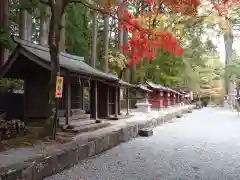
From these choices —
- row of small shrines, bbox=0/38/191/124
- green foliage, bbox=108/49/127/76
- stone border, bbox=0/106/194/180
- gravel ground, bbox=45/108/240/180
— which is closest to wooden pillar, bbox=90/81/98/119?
row of small shrines, bbox=0/38/191/124

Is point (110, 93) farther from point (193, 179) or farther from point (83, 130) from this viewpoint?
point (193, 179)

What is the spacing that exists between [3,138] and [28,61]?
10.3ft

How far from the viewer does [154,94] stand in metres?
26.1

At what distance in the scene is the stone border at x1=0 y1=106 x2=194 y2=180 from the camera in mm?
5075

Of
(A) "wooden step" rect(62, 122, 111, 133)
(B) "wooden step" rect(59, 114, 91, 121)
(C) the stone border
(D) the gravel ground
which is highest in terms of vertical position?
(B) "wooden step" rect(59, 114, 91, 121)

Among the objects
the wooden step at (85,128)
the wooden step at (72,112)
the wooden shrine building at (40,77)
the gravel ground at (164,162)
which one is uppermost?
the wooden shrine building at (40,77)

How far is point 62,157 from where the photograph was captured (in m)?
6.57

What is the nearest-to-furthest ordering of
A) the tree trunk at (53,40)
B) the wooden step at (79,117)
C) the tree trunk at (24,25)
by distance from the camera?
1. the tree trunk at (53,40)
2. the wooden step at (79,117)
3. the tree trunk at (24,25)

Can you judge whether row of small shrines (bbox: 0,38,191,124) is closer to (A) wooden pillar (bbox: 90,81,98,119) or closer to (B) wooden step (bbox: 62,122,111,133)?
(A) wooden pillar (bbox: 90,81,98,119)

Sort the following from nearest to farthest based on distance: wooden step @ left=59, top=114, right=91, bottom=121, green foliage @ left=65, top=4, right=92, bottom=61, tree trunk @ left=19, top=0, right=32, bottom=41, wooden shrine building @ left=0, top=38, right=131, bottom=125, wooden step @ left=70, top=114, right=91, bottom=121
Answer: wooden shrine building @ left=0, top=38, right=131, bottom=125 < wooden step @ left=59, top=114, right=91, bottom=121 < wooden step @ left=70, top=114, right=91, bottom=121 < tree trunk @ left=19, top=0, right=32, bottom=41 < green foliage @ left=65, top=4, right=92, bottom=61

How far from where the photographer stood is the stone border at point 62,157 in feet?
16.7

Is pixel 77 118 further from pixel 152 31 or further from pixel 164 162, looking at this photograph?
pixel 152 31

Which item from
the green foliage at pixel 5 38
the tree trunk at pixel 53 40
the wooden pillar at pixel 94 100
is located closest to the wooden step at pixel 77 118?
the wooden pillar at pixel 94 100

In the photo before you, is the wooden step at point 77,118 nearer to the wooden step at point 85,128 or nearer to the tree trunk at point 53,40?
the wooden step at point 85,128
